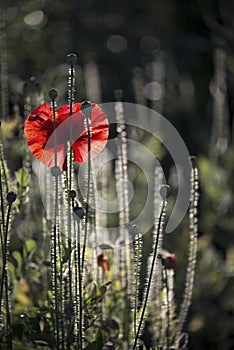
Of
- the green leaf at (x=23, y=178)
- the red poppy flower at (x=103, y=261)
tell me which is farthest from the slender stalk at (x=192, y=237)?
the green leaf at (x=23, y=178)

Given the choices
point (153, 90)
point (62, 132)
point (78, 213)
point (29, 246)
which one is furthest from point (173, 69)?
point (78, 213)

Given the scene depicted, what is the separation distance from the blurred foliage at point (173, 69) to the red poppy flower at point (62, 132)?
0.46 ft

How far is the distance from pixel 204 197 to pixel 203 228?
220 millimetres

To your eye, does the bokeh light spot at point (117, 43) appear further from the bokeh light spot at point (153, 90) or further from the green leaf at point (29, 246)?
the green leaf at point (29, 246)

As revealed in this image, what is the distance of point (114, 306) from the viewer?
115cm

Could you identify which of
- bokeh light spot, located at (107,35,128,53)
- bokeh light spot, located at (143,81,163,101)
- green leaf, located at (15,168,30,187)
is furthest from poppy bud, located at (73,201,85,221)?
bokeh light spot, located at (107,35,128,53)

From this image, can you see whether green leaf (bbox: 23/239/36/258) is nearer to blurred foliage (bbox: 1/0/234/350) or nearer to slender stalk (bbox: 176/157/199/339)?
blurred foliage (bbox: 1/0/234/350)

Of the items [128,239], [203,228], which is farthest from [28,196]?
[203,228]

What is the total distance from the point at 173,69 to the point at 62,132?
8.24 ft

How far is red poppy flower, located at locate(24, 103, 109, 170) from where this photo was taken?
0.92 m

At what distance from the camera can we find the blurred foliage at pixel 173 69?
1538 mm

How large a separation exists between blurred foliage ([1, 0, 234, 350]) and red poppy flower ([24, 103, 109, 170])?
14cm

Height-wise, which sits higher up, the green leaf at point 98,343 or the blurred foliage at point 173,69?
the blurred foliage at point 173,69

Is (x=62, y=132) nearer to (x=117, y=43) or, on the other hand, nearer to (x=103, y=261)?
(x=103, y=261)
